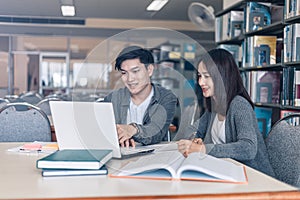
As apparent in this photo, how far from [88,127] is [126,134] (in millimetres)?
175

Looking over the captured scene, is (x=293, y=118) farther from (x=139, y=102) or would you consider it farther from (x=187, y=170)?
(x=187, y=170)

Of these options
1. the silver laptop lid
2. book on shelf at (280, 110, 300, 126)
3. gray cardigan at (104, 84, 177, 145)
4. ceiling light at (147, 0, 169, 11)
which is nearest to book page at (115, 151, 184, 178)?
the silver laptop lid

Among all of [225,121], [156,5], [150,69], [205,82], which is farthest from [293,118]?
[156,5]

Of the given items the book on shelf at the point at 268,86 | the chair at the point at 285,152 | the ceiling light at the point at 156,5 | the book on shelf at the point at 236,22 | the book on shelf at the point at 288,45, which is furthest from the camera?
the ceiling light at the point at 156,5

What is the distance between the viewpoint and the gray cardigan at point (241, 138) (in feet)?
5.38

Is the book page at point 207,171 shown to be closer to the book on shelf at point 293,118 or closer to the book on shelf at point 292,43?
the book on shelf at point 293,118

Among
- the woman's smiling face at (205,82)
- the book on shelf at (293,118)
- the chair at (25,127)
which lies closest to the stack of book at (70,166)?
the woman's smiling face at (205,82)

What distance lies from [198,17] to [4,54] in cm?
411

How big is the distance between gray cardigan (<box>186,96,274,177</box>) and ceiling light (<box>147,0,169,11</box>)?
4919 millimetres

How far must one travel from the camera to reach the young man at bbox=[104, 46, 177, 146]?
1510 millimetres

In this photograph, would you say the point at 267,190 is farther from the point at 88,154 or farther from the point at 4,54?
the point at 4,54

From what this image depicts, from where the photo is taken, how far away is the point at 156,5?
6945 mm

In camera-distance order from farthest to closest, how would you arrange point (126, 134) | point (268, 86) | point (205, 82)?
point (268, 86)
point (205, 82)
point (126, 134)

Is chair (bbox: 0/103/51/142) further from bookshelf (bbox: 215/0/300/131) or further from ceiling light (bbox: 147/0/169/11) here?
ceiling light (bbox: 147/0/169/11)
